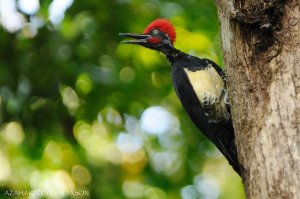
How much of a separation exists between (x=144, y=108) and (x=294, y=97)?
9.74 ft

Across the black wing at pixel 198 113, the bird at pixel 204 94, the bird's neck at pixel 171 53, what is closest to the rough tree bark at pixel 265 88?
the black wing at pixel 198 113

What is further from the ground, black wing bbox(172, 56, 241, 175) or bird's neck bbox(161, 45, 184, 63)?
bird's neck bbox(161, 45, 184, 63)

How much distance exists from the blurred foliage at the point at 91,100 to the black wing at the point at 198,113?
2.67 ft

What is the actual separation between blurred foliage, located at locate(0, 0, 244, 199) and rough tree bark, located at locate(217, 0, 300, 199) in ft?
6.43

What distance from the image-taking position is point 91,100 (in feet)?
18.4

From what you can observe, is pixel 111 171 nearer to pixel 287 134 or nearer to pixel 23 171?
pixel 23 171

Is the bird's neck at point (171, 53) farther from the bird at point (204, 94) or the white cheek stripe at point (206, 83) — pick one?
the white cheek stripe at point (206, 83)

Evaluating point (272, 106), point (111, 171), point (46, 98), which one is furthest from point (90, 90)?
point (272, 106)

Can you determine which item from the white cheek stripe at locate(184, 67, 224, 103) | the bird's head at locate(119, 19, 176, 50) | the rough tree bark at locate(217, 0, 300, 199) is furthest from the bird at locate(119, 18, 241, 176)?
the rough tree bark at locate(217, 0, 300, 199)

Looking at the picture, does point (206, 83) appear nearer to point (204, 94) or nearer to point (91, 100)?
point (204, 94)

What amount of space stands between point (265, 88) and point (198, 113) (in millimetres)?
1568

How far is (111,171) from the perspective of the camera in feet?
20.1

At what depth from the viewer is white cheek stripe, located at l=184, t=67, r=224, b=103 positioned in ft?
15.7

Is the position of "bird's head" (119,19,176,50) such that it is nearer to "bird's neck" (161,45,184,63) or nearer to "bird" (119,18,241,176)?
"bird's neck" (161,45,184,63)
